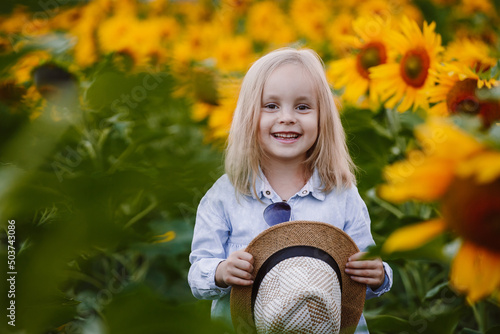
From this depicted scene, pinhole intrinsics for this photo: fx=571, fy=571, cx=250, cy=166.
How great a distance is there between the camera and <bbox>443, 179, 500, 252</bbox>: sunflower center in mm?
263

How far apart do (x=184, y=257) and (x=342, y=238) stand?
95 centimetres

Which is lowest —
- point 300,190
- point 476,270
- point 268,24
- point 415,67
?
point 268,24

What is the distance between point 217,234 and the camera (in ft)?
3.23

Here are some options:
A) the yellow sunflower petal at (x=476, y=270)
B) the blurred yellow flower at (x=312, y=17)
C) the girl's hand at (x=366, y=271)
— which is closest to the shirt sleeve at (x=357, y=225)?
the girl's hand at (x=366, y=271)

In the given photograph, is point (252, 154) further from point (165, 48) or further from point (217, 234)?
point (165, 48)

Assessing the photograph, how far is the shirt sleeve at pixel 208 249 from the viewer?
3.04ft

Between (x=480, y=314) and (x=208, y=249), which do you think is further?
(x=480, y=314)

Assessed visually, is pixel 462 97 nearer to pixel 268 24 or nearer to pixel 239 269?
pixel 239 269

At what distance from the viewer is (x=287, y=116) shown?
3.08ft

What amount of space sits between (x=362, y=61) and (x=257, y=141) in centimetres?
54

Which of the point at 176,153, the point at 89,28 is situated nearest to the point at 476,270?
the point at 176,153

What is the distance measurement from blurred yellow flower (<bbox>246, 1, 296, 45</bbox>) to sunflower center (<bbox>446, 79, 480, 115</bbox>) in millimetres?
1798

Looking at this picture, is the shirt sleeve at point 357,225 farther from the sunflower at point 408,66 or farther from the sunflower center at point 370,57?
the sunflower center at point 370,57

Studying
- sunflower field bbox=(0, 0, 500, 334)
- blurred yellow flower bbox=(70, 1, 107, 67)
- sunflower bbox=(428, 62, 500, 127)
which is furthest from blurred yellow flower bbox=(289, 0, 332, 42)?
sunflower bbox=(428, 62, 500, 127)
